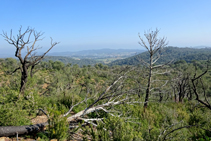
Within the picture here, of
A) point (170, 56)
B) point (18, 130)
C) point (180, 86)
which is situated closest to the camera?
point (18, 130)

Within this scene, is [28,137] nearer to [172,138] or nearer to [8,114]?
[8,114]

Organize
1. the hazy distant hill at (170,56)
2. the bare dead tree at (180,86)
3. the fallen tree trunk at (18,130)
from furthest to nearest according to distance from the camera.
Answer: the hazy distant hill at (170,56), the bare dead tree at (180,86), the fallen tree trunk at (18,130)

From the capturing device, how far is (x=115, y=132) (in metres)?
2.77

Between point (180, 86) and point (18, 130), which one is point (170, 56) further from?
point (18, 130)

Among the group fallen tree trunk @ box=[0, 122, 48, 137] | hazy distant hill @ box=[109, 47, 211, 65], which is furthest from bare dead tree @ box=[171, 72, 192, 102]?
fallen tree trunk @ box=[0, 122, 48, 137]

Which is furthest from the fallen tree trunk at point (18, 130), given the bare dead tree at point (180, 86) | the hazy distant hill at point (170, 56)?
the bare dead tree at point (180, 86)

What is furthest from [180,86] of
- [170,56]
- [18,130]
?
[170,56]

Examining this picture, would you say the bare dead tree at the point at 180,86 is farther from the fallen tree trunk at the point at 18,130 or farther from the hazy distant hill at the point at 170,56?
the fallen tree trunk at the point at 18,130

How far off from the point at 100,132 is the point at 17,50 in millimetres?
5394

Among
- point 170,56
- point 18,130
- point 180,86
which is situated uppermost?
point 170,56

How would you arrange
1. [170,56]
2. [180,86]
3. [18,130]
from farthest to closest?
[170,56] → [180,86] → [18,130]

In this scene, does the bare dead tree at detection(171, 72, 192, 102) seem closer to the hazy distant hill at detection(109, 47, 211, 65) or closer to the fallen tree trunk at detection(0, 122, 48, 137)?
the hazy distant hill at detection(109, 47, 211, 65)

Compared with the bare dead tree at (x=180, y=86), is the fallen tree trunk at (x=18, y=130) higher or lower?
higher

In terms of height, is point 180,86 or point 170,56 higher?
point 170,56
